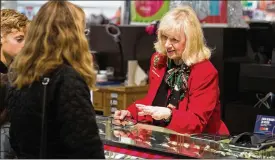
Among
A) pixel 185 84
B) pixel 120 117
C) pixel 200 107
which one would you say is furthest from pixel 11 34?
pixel 200 107

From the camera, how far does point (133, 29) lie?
6266 mm

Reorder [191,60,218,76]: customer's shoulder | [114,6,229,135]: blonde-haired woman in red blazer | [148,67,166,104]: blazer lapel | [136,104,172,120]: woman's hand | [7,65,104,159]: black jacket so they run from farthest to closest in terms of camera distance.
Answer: [148,67,166,104]: blazer lapel < [191,60,218,76]: customer's shoulder < [114,6,229,135]: blonde-haired woman in red blazer < [136,104,172,120]: woman's hand < [7,65,104,159]: black jacket

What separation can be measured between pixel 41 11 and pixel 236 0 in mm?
3589

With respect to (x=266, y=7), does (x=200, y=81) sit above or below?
below

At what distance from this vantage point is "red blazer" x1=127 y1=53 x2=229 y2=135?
321cm

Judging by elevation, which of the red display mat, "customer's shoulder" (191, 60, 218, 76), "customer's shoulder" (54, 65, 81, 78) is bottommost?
the red display mat

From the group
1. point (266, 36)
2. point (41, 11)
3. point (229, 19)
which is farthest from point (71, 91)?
point (229, 19)

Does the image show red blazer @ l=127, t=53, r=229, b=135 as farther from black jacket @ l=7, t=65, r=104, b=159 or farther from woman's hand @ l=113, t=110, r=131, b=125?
black jacket @ l=7, t=65, r=104, b=159

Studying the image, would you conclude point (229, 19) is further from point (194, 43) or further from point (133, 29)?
point (194, 43)

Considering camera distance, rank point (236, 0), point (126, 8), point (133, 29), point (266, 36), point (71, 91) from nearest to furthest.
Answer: point (71, 91), point (266, 36), point (236, 0), point (133, 29), point (126, 8)

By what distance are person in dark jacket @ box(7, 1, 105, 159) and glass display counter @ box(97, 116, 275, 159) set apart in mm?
456

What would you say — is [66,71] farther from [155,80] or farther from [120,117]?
[155,80]

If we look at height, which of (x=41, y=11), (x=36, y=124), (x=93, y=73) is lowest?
(x=36, y=124)

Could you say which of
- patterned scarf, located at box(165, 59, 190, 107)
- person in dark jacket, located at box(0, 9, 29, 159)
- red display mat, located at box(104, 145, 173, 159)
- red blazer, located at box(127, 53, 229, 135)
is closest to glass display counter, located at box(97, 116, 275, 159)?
red display mat, located at box(104, 145, 173, 159)
